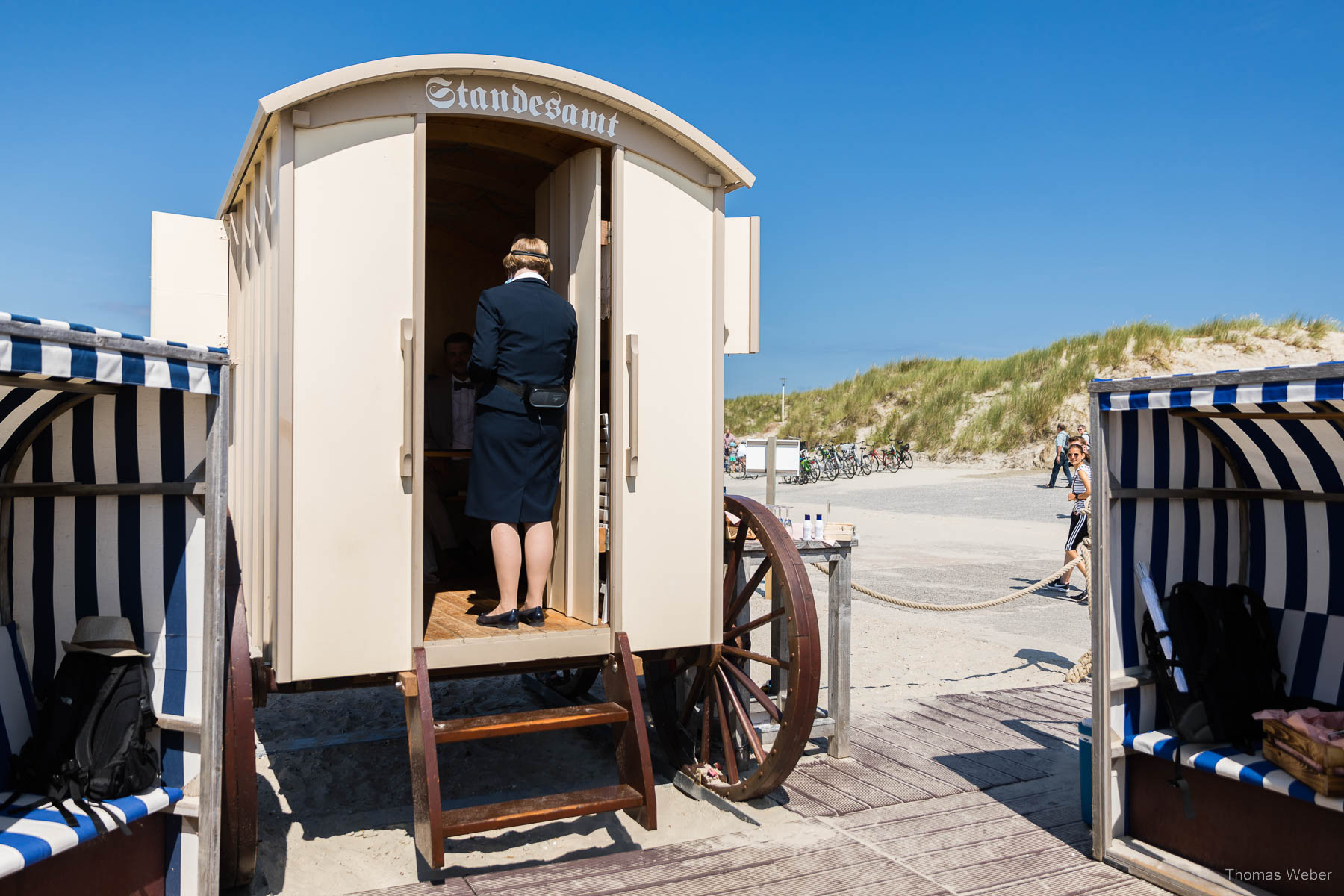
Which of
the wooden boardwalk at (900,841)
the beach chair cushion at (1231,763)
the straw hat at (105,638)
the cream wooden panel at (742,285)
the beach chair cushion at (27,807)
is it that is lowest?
the wooden boardwalk at (900,841)

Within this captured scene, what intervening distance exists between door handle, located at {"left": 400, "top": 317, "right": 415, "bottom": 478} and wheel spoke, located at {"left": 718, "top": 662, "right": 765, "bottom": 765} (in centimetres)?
173

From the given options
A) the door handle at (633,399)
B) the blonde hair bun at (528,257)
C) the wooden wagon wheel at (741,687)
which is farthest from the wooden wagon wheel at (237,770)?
the wooden wagon wheel at (741,687)

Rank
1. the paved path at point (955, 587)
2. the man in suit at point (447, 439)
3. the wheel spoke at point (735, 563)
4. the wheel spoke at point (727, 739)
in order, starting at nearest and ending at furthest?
the wheel spoke at point (727, 739) → the wheel spoke at point (735, 563) → the man in suit at point (447, 439) → the paved path at point (955, 587)

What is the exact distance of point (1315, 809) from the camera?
3.37 metres

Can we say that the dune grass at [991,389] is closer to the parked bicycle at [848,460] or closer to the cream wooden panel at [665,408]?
the parked bicycle at [848,460]

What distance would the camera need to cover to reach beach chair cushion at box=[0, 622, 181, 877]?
2.61m

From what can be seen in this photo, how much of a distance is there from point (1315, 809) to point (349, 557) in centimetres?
344

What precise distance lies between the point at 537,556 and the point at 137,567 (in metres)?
1.49

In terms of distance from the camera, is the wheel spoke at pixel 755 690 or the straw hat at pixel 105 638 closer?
the straw hat at pixel 105 638

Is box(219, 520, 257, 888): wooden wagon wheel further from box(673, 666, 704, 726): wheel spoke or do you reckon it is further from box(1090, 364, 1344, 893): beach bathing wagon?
box(1090, 364, 1344, 893): beach bathing wagon

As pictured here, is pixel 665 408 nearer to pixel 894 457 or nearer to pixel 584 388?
pixel 584 388

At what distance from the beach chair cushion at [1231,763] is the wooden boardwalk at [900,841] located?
18.7 inches

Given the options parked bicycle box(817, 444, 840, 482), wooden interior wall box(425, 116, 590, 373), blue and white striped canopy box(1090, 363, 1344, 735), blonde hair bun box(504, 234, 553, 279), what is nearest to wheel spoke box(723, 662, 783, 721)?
blue and white striped canopy box(1090, 363, 1344, 735)

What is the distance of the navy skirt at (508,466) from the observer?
4.05 meters
